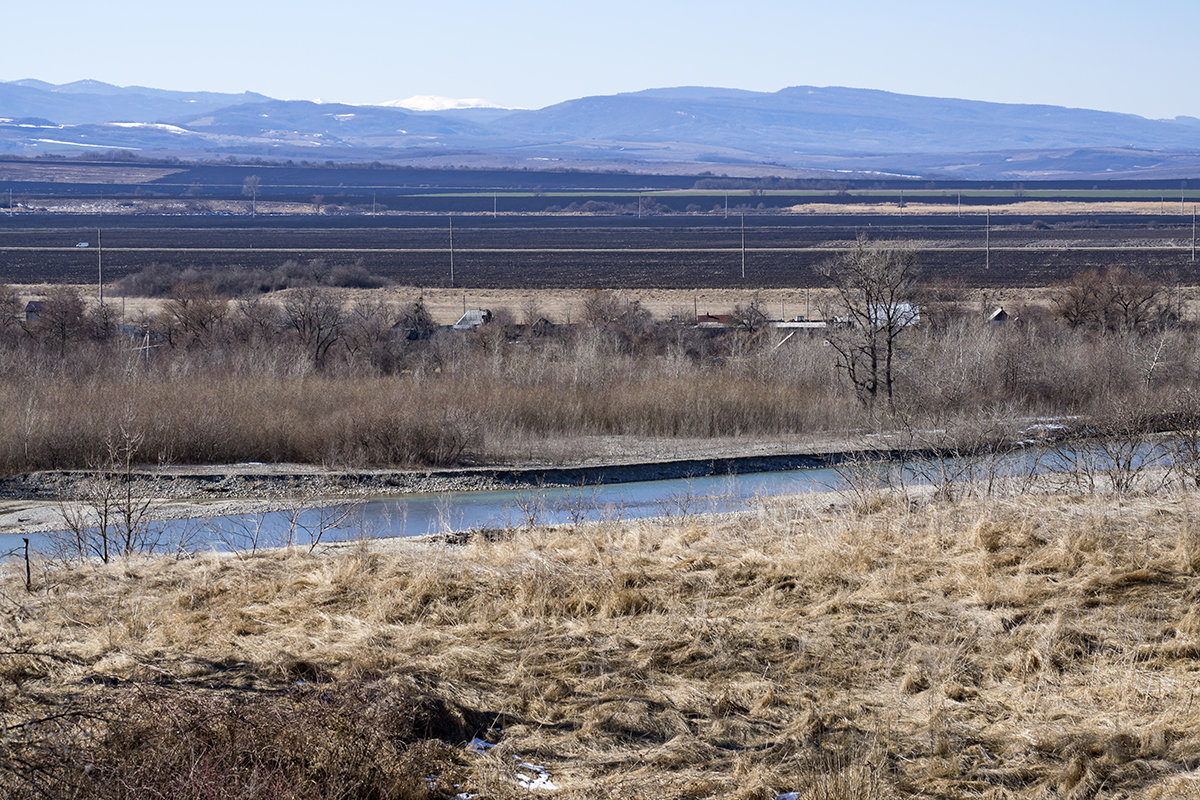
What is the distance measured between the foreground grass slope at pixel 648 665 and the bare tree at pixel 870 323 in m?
19.2

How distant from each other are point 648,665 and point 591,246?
94.3 meters

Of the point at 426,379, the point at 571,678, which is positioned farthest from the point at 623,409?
the point at 571,678

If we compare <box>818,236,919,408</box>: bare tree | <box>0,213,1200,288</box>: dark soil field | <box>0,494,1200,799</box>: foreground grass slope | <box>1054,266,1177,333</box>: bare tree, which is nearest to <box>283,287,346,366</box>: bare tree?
<box>818,236,919,408</box>: bare tree

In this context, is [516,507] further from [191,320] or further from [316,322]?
[191,320]

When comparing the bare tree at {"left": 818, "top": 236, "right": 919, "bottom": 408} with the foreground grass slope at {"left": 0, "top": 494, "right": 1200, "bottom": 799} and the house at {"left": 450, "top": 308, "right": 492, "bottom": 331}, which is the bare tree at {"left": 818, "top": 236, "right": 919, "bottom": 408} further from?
the foreground grass slope at {"left": 0, "top": 494, "right": 1200, "bottom": 799}

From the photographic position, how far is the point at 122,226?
12838 centimetres

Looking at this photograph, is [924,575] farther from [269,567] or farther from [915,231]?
[915,231]

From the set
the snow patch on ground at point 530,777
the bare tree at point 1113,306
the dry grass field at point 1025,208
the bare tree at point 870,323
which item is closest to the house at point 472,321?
the bare tree at point 870,323

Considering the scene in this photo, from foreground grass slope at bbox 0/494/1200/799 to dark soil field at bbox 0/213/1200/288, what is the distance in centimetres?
4800

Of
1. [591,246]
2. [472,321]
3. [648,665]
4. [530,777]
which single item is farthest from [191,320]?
[591,246]

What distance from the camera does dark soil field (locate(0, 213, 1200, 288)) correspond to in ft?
238

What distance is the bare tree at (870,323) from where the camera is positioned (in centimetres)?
3347

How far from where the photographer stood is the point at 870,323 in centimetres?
3378

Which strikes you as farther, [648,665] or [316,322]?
[316,322]
